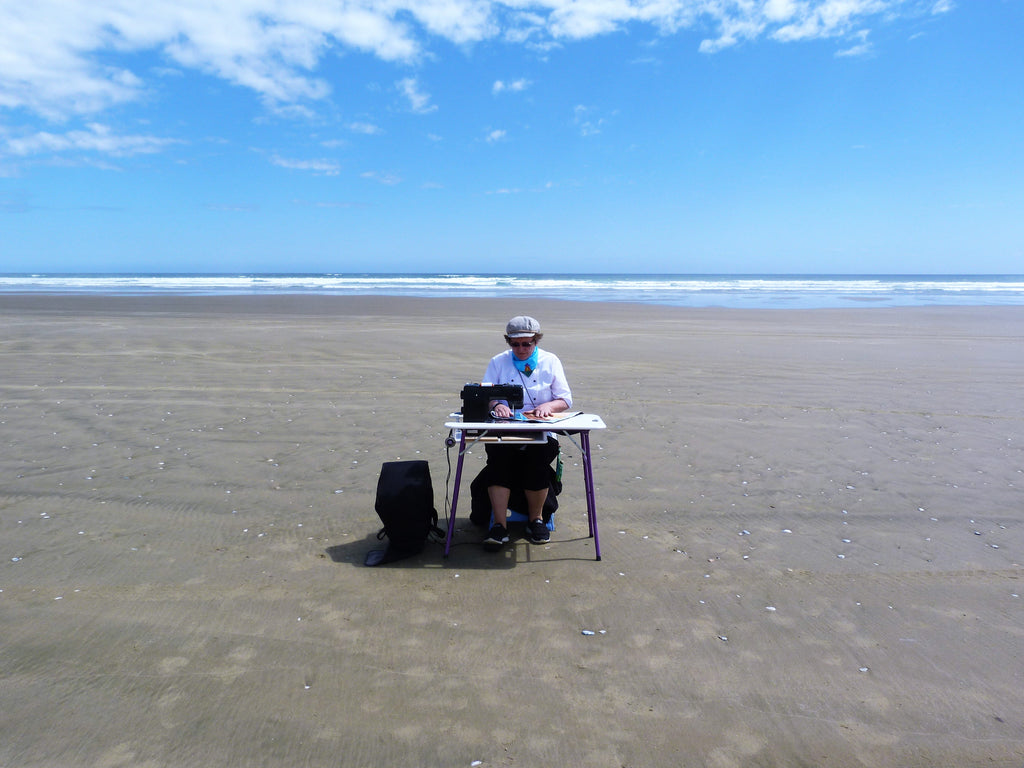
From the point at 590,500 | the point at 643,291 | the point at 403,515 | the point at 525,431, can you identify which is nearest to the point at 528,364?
the point at 525,431

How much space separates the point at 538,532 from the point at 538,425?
36.2 inches

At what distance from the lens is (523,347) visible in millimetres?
4773

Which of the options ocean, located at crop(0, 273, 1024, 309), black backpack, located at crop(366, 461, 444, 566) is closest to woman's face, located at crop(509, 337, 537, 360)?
black backpack, located at crop(366, 461, 444, 566)

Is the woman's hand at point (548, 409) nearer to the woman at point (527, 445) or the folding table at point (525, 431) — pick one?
the woman at point (527, 445)

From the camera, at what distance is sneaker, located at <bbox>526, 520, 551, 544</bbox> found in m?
4.72

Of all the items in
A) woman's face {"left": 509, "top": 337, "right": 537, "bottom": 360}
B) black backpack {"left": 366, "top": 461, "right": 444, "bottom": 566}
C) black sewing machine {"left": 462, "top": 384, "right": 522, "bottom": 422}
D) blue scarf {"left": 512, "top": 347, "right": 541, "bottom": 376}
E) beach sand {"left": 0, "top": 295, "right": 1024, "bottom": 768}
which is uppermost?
woman's face {"left": 509, "top": 337, "right": 537, "bottom": 360}

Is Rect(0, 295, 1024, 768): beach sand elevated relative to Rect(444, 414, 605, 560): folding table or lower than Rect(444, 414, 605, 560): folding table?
lower

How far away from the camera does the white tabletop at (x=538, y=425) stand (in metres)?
4.14

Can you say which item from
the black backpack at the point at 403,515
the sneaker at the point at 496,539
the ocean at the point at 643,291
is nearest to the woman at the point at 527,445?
the sneaker at the point at 496,539

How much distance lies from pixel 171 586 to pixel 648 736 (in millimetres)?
2830

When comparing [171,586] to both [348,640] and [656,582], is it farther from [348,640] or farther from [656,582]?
[656,582]

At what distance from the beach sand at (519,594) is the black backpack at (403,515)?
113 millimetres

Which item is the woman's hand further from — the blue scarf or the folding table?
the blue scarf

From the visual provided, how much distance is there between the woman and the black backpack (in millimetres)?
461
